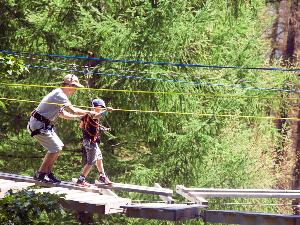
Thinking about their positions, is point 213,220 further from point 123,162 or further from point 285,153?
point 285,153

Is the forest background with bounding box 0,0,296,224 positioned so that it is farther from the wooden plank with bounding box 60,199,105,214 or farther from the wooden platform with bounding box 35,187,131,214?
the wooden plank with bounding box 60,199,105,214

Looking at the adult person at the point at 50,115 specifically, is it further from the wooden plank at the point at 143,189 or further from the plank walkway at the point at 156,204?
the wooden plank at the point at 143,189

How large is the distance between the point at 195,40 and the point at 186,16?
52cm

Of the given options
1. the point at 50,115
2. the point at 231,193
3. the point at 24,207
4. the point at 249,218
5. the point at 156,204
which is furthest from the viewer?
the point at 50,115

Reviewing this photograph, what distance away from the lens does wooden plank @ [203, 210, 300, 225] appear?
296 inches

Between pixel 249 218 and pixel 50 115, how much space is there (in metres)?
3.09

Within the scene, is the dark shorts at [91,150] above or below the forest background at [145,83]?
below

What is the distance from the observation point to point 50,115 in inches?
383

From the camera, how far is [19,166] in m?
17.7

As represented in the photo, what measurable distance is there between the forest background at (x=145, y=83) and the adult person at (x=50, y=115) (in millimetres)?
5130

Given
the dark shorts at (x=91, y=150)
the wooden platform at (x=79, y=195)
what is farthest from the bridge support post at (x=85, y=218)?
the wooden platform at (x=79, y=195)

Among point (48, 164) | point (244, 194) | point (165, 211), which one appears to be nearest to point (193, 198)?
point (244, 194)

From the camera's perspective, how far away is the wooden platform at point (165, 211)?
26.5 ft

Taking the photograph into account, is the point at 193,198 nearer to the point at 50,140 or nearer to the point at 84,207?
the point at 84,207
